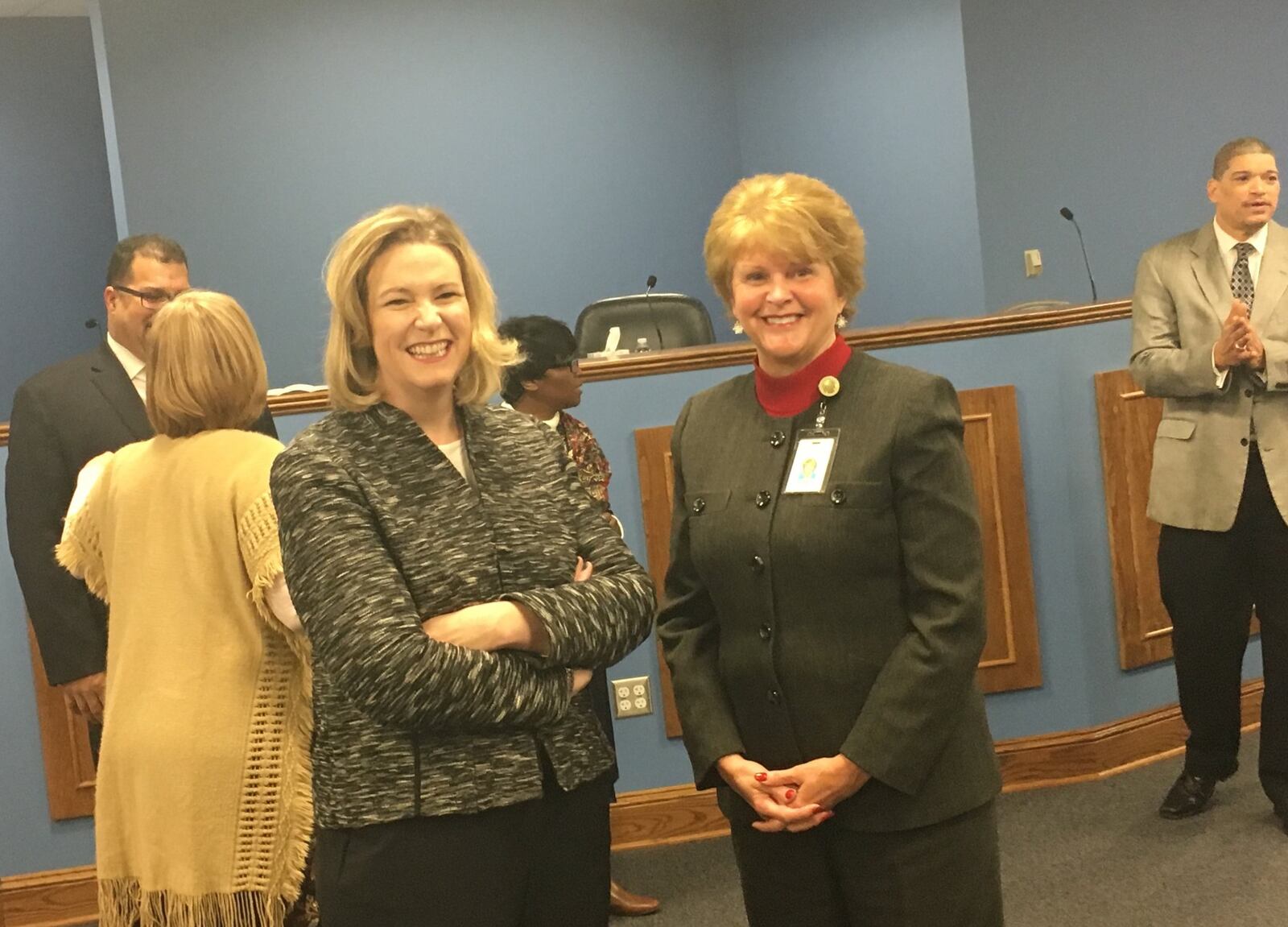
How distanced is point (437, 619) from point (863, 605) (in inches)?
20.4

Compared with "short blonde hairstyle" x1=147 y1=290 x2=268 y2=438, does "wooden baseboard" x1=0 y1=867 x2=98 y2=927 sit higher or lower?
lower

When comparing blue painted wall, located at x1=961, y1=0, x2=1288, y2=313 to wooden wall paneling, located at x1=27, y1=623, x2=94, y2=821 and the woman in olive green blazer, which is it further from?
the woman in olive green blazer

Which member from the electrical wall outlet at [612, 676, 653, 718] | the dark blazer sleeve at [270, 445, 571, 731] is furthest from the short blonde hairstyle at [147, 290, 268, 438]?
the electrical wall outlet at [612, 676, 653, 718]

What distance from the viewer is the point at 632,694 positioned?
3770 millimetres

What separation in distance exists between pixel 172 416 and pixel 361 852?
34.6 inches

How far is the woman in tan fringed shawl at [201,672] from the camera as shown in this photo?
207 cm

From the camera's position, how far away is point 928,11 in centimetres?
645

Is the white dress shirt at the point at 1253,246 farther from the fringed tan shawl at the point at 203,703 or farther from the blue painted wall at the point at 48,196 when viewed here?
the blue painted wall at the point at 48,196

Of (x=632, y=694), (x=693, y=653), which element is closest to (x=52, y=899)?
(x=632, y=694)

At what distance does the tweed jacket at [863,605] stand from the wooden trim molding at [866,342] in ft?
6.34

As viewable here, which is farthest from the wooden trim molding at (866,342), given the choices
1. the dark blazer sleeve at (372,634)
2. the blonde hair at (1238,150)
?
the dark blazer sleeve at (372,634)

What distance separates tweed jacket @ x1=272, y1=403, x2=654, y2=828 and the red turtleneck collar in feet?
1.11

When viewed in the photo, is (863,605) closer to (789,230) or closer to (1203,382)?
(789,230)

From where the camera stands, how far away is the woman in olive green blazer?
1658 millimetres
